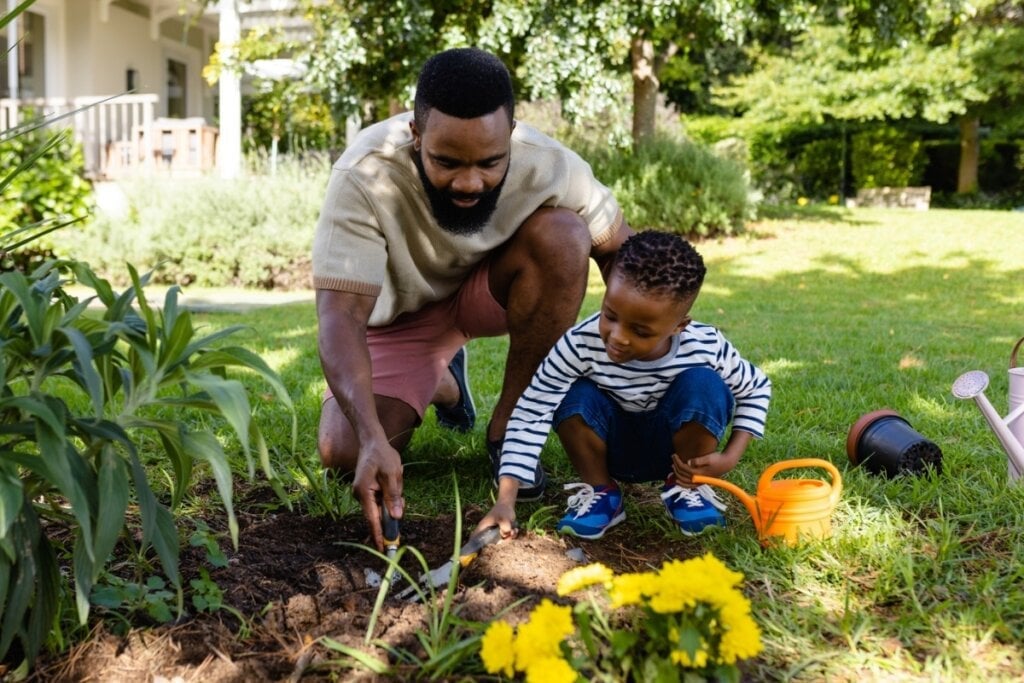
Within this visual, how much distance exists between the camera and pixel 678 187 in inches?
459

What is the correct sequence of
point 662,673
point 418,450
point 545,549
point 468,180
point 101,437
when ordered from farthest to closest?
point 418,450 < point 468,180 < point 545,549 < point 101,437 < point 662,673

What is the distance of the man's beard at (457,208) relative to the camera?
9.48ft

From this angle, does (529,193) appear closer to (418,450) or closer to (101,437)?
(418,450)

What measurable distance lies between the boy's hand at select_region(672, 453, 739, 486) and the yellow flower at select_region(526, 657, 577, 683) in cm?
109

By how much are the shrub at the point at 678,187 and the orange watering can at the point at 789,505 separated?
921cm

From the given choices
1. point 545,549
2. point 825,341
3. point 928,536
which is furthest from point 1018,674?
point 825,341

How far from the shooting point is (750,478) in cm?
294

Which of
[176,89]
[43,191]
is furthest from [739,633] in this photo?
[176,89]

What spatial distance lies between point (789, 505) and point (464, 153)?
47.7 inches

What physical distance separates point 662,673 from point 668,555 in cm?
90

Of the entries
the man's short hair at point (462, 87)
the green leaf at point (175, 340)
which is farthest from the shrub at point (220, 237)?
the green leaf at point (175, 340)

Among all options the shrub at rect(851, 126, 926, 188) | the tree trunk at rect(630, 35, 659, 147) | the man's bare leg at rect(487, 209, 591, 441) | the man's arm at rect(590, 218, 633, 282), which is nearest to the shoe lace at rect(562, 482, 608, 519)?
the man's bare leg at rect(487, 209, 591, 441)

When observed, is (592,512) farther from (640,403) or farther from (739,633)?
(739,633)

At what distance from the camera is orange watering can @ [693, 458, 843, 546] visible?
2279mm
